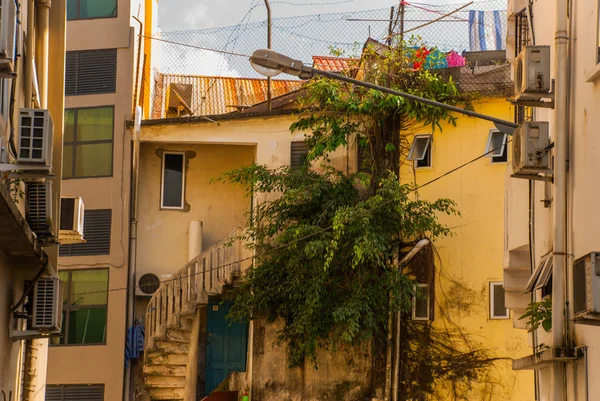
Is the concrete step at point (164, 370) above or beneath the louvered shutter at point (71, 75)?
beneath

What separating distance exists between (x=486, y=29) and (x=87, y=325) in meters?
11.0

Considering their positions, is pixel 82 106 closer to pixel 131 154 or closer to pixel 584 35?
pixel 131 154

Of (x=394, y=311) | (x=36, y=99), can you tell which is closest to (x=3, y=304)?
(x=36, y=99)

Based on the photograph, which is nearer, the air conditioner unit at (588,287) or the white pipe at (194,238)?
the air conditioner unit at (588,287)

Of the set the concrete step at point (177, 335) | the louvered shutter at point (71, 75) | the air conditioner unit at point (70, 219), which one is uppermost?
the louvered shutter at point (71, 75)

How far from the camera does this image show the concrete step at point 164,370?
915 inches

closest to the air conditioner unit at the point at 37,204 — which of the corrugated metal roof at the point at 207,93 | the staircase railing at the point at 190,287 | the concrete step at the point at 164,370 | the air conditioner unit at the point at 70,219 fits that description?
the air conditioner unit at the point at 70,219

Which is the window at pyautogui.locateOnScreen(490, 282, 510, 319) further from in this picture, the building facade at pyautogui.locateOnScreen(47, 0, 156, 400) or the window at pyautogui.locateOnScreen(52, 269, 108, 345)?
the window at pyautogui.locateOnScreen(52, 269, 108, 345)

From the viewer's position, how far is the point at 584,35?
1145 centimetres

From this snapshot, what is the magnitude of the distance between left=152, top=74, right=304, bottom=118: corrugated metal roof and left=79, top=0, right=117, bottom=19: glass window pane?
10.9 ft

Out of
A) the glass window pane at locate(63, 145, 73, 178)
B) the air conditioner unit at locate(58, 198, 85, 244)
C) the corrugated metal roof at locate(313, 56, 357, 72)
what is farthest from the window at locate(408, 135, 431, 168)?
the air conditioner unit at locate(58, 198, 85, 244)

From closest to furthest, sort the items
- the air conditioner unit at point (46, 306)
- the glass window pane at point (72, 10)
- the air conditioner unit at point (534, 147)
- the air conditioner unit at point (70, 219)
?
the air conditioner unit at point (534, 147) < the air conditioner unit at point (46, 306) < the air conditioner unit at point (70, 219) < the glass window pane at point (72, 10)

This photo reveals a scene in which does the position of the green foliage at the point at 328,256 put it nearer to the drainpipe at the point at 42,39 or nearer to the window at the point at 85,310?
the window at the point at 85,310

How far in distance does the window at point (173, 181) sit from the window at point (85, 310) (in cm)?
236
